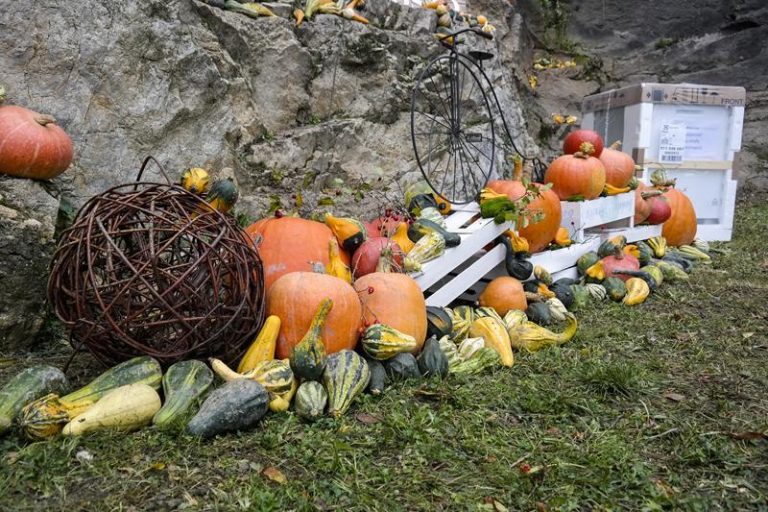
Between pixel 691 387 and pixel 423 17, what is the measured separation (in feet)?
14.0

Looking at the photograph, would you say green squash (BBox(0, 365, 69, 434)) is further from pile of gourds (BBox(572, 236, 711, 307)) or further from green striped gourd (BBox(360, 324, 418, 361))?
pile of gourds (BBox(572, 236, 711, 307))

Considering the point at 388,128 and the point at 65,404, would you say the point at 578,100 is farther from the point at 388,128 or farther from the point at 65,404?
the point at 65,404

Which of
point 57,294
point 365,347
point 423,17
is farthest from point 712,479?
point 423,17

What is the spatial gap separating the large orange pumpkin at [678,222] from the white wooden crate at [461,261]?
99.4 inches

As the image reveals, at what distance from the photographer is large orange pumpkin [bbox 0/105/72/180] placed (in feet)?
9.55

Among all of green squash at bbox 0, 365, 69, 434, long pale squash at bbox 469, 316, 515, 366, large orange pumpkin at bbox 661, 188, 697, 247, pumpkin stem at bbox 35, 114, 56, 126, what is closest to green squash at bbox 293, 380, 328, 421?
green squash at bbox 0, 365, 69, 434

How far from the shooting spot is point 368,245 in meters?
3.41

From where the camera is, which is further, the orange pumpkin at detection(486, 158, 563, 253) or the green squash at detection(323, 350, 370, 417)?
the orange pumpkin at detection(486, 158, 563, 253)

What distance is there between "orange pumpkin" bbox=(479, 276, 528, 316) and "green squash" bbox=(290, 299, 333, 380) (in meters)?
1.53

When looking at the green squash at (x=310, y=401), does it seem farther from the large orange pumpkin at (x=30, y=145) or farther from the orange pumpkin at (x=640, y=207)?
the orange pumpkin at (x=640, y=207)

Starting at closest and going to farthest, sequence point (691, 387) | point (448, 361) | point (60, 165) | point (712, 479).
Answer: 1. point (712, 479)
2. point (691, 387)
3. point (448, 361)
4. point (60, 165)

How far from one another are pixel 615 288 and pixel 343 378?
255 centimetres

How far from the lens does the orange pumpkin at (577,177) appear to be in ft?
15.6

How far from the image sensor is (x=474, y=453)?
6.88ft
